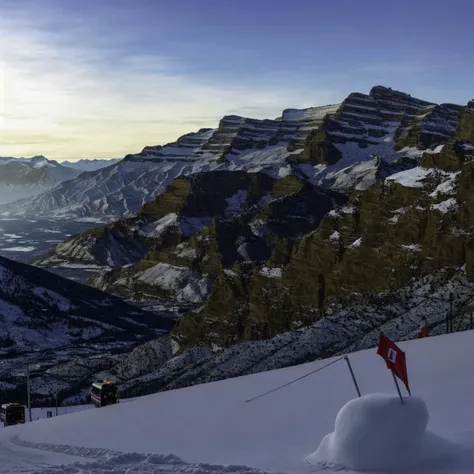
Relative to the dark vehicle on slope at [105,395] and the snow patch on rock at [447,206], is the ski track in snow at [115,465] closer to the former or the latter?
the dark vehicle on slope at [105,395]

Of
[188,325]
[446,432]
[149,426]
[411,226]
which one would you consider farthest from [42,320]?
[446,432]

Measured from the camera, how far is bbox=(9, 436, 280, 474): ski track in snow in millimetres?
17422

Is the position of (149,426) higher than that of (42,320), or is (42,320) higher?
(149,426)

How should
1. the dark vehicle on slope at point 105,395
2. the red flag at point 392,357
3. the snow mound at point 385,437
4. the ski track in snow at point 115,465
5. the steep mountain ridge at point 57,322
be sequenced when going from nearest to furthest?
the snow mound at point 385,437 → the red flag at point 392,357 → the ski track in snow at point 115,465 → the dark vehicle on slope at point 105,395 → the steep mountain ridge at point 57,322

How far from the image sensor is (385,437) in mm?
15867

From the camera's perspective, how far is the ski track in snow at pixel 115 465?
17.4 m

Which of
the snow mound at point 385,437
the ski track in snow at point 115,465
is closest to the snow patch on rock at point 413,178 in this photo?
the ski track in snow at point 115,465

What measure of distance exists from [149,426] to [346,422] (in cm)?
996

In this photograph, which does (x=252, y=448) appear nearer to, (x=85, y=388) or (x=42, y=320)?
(x=85, y=388)

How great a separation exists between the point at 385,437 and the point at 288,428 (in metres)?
5.82

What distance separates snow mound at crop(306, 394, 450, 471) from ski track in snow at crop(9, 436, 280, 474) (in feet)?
6.99

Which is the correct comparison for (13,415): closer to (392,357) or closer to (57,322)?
(392,357)

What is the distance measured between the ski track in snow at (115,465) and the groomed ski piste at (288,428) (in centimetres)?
3

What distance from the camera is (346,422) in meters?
16.3
